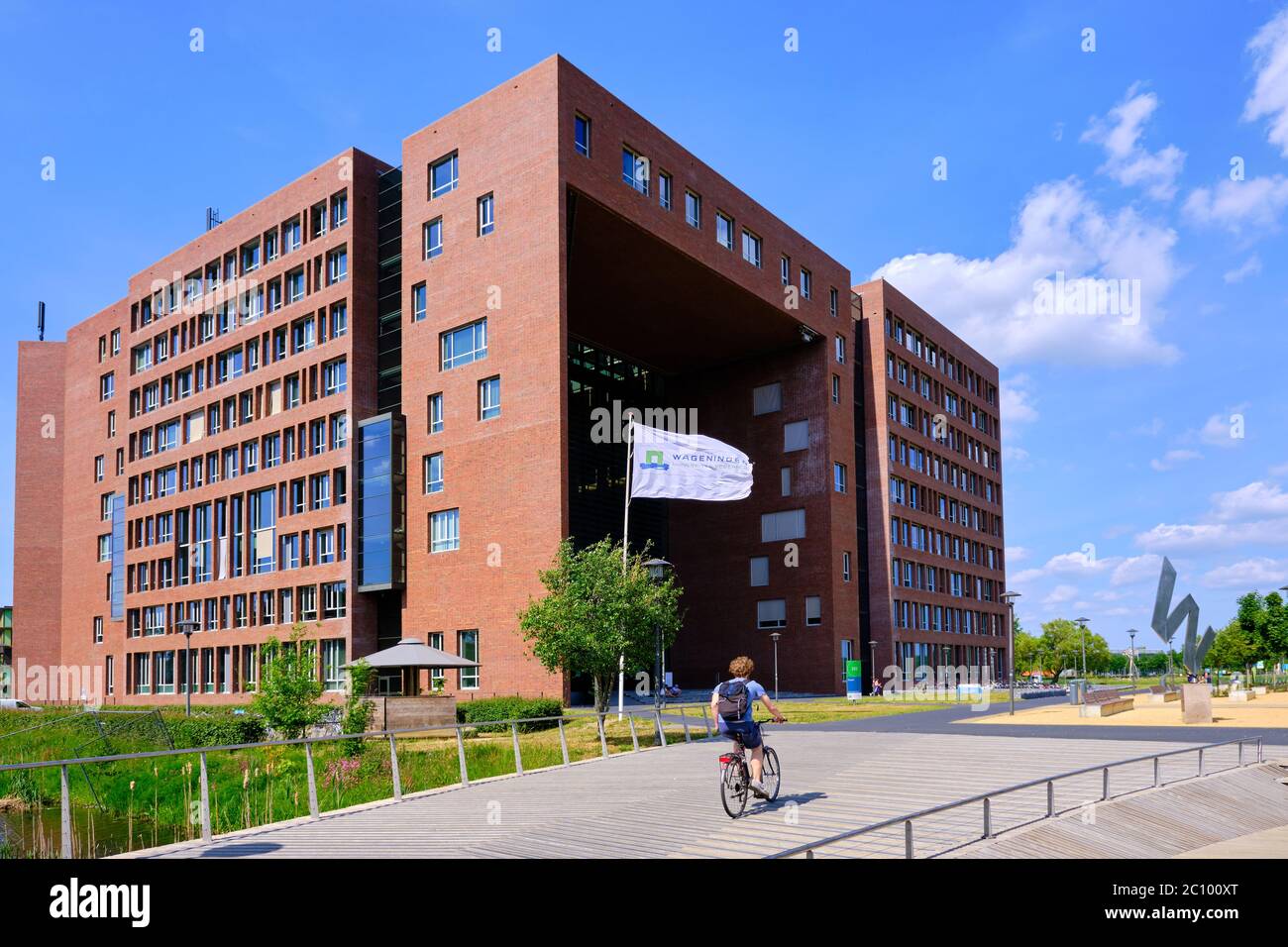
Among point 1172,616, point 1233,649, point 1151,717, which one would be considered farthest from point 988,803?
point 1233,649

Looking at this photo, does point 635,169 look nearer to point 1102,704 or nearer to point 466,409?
point 466,409

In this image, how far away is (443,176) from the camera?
1848 inches

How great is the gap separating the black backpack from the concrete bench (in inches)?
946

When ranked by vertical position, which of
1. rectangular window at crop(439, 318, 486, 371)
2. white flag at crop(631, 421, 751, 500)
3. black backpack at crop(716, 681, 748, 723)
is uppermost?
rectangular window at crop(439, 318, 486, 371)

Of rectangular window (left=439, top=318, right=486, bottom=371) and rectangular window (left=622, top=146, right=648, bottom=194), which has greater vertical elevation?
rectangular window (left=622, top=146, right=648, bottom=194)

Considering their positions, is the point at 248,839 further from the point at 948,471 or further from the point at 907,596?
the point at 948,471

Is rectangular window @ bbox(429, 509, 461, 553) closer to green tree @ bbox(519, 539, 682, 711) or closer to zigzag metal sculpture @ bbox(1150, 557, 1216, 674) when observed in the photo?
green tree @ bbox(519, 539, 682, 711)

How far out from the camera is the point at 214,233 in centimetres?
6056

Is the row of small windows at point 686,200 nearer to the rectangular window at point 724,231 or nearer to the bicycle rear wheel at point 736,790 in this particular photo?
the rectangular window at point 724,231

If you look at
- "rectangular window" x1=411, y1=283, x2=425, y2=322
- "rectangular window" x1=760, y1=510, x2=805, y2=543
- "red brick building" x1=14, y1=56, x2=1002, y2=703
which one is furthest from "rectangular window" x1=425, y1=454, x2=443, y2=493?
"rectangular window" x1=760, y1=510, x2=805, y2=543

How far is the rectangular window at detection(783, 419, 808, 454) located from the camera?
6000 centimetres

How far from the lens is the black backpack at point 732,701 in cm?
1231

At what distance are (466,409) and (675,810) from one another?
109 feet

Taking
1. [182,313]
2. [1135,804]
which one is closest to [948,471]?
[182,313]
